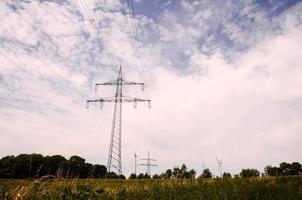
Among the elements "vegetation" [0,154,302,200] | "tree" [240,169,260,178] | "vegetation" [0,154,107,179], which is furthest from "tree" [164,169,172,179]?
"tree" [240,169,260,178]

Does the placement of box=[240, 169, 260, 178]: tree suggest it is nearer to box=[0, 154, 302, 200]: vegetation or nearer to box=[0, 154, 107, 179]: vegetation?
box=[0, 154, 302, 200]: vegetation

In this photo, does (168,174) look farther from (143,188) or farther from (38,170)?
(38,170)

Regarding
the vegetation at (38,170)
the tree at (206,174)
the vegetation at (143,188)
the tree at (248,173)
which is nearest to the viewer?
the vegetation at (143,188)

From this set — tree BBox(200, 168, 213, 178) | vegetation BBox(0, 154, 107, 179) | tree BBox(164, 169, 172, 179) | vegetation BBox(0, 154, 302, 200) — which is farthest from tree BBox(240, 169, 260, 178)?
vegetation BBox(0, 154, 107, 179)

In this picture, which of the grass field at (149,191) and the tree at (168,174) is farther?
the tree at (168,174)

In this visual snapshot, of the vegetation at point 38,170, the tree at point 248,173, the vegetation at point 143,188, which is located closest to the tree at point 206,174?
the vegetation at point 143,188

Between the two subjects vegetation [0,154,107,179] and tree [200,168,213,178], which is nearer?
vegetation [0,154,107,179]

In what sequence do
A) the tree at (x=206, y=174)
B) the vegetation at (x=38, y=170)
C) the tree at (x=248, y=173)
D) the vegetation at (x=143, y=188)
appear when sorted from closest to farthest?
the vegetation at (x=143, y=188) → the vegetation at (x=38, y=170) → the tree at (x=206, y=174) → the tree at (x=248, y=173)

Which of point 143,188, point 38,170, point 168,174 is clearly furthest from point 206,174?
point 38,170

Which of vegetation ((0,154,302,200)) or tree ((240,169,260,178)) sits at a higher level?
tree ((240,169,260,178))

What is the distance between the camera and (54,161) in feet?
299

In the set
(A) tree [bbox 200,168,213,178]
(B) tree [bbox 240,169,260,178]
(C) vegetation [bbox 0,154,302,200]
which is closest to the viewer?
(C) vegetation [bbox 0,154,302,200]

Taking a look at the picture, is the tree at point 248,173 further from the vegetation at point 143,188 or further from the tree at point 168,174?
the tree at point 168,174

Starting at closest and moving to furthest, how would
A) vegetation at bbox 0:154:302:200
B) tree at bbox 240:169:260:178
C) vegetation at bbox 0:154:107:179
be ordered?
vegetation at bbox 0:154:302:200 < vegetation at bbox 0:154:107:179 < tree at bbox 240:169:260:178
